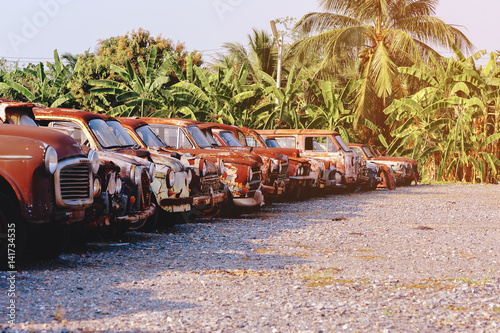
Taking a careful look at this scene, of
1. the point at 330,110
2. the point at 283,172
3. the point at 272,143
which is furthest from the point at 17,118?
the point at 330,110

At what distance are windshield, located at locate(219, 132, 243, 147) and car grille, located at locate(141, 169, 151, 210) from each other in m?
6.44

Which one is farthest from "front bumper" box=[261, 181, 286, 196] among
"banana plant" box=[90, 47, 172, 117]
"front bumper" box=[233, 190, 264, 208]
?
"banana plant" box=[90, 47, 172, 117]

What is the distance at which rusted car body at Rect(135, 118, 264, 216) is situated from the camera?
12211mm

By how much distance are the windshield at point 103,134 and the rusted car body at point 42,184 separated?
2612 mm

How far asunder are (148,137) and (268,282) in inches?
232

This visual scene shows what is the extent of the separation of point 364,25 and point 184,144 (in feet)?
64.7

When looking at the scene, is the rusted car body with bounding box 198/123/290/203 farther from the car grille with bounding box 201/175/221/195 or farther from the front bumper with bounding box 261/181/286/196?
the car grille with bounding box 201/175/221/195

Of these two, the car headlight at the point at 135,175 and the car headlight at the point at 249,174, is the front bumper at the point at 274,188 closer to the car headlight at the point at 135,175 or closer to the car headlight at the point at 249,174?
the car headlight at the point at 249,174

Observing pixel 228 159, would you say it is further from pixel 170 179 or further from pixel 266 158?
pixel 170 179

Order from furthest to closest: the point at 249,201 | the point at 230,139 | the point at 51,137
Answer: the point at 230,139
the point at 249,201
the point at 51,137

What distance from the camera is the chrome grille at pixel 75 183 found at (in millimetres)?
6648

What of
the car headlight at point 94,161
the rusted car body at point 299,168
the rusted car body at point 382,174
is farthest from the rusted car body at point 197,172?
the rusted car body at point 382,174

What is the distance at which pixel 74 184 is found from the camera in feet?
22.3

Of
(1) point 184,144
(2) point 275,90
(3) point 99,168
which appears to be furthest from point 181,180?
(2) point 275,90
